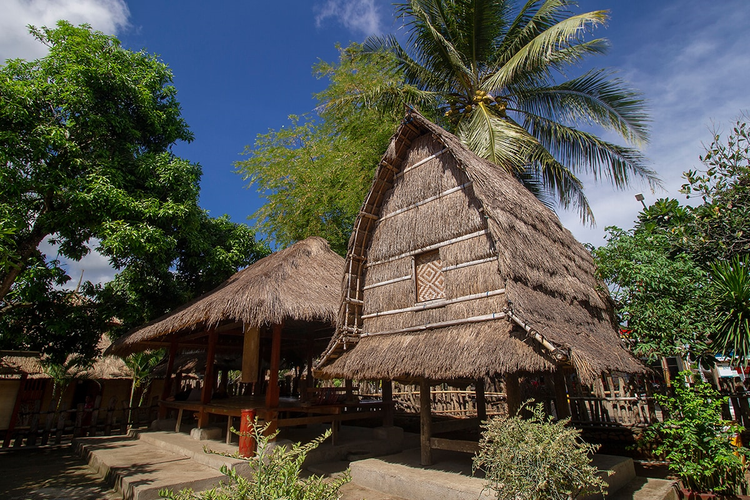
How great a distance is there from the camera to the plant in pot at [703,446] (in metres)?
5.17

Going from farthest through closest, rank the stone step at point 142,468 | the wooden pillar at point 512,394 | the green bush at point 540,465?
the stone step at point 142,468 → the wooden pillar at point 512,394 → the green bush at point 540,465

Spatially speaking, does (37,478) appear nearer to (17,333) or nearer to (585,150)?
(17,333)

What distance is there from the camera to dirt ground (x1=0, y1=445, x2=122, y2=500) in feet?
19.1

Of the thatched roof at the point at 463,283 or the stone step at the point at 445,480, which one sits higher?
the thatched roof at the point at 463,283

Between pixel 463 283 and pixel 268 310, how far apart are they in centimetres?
333

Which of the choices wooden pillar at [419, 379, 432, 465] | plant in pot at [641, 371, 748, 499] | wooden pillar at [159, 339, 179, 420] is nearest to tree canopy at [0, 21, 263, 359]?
wooden pillar at [159, 339, 179, 420]

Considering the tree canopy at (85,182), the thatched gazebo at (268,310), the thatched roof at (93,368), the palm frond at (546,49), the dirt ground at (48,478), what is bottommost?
the dirt ground at (48,478)

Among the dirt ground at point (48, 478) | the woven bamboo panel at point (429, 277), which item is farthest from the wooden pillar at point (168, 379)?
the woven bamboo panel at point (429, 277)

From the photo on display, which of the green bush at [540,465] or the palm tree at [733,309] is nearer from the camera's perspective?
the green bush at [540,465]

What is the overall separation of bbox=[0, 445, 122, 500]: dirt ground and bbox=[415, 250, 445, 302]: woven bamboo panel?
527 cm

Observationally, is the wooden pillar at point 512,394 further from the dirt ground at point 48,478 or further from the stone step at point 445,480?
the dirt ground at point 48,478

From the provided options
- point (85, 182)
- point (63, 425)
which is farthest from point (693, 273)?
point (63, 425)

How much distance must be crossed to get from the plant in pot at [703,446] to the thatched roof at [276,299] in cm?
550

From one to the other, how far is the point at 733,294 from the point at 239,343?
10141 millimetres
